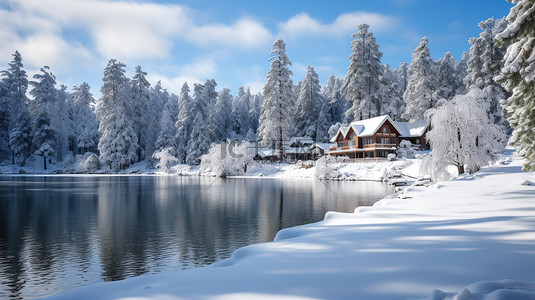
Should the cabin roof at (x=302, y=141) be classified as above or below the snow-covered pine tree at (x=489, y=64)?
below

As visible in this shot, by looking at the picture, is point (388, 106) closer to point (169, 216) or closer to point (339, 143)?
point (339, 143)

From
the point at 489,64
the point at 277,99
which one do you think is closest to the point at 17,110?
the point at 277,99

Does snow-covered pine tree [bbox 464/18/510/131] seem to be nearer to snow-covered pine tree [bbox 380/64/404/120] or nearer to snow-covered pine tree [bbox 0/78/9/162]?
snow-covered pine tree [bbox 380/64/404/120]

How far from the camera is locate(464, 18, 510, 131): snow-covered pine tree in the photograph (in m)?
47.7

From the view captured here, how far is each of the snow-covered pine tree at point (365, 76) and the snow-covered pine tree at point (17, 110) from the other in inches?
2613

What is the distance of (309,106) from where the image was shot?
261 feet

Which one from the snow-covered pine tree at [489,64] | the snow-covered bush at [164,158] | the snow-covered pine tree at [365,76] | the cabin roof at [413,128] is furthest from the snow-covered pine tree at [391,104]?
the snow-covered bush at [164,158]

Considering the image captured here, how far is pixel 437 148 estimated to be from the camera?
29781 millimetres

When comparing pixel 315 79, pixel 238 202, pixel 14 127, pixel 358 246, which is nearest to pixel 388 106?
pixel 315 79

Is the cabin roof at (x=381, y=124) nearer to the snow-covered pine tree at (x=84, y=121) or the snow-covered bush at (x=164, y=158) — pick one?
the snow-covered bush at (x=164, y=158)

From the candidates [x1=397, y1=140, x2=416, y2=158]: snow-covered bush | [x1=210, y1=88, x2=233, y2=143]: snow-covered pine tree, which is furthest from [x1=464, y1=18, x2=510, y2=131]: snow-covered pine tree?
[x1=210, y1=88, x2=233, y2=143]: snow-covered pine tree

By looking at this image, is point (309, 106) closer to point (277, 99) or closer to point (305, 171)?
point (277, 99)

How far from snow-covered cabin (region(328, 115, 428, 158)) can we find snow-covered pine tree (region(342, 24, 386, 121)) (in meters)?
5.94

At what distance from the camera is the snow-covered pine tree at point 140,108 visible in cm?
7725
